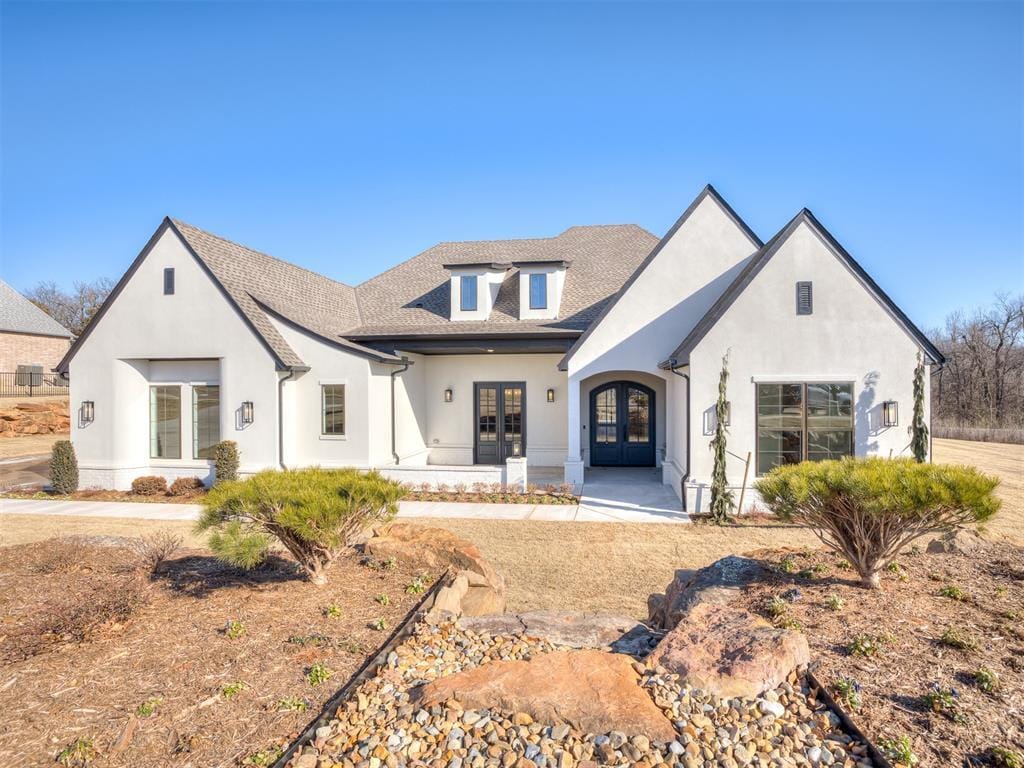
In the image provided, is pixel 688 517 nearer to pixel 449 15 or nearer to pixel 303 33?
pixel 449 15

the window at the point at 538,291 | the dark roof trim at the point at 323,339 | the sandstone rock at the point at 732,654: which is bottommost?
the sandstone rock at the point at 732,654

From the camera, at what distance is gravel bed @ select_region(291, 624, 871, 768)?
3.38 m

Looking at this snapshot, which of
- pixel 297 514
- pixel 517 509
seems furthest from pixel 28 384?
pixel 297 514

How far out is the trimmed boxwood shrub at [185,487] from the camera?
1480 cm

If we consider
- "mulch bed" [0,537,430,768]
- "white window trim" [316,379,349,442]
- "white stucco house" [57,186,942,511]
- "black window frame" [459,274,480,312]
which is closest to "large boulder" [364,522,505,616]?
"mulch bed" [0,537,430,768]

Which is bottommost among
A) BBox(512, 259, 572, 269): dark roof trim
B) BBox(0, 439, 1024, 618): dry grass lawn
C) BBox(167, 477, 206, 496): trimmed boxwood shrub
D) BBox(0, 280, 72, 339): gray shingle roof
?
BBox(0, 439, 1024, 618): dry grass lawn

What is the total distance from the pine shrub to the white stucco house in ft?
1.27

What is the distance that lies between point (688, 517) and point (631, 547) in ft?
9.38

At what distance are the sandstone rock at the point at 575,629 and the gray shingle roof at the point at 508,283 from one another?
11.7 m

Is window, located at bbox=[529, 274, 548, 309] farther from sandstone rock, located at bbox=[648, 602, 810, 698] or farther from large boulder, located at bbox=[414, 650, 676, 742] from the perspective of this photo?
large boulder, located at bbox=[414, 650, 676, 742]

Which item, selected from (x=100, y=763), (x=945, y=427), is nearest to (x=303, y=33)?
(x=100, y=763)

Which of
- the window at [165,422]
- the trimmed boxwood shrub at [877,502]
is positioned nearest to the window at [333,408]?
the window at [165,422]

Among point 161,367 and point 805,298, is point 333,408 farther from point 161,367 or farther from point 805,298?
point 805,298

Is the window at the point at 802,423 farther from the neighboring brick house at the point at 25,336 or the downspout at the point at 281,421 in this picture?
the neighboring brick house at the point at 25,336
